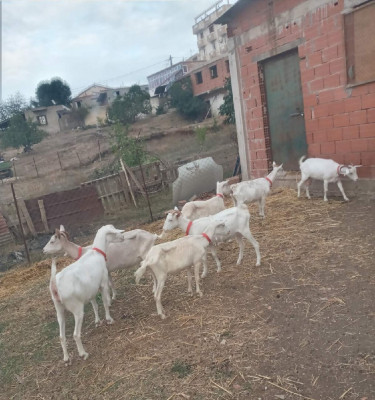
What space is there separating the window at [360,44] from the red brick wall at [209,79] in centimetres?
3350

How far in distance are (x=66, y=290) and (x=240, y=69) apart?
762 centimetres

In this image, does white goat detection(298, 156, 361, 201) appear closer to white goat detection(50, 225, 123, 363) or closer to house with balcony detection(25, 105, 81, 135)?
white goat detection(50, 225, 123, 363)

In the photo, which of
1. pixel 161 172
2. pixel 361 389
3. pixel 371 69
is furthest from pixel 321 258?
pixel 161 172

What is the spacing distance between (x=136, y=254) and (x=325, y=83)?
17.0 feet

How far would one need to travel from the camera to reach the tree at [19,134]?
37.1 meters

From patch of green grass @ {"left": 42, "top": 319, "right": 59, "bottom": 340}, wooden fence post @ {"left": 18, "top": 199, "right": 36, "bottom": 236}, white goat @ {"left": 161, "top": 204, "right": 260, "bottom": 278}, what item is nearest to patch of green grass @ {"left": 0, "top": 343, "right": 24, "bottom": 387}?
patch of green grass @ {"left": 42, "top": 319, "right": 59, "bottom": 340}

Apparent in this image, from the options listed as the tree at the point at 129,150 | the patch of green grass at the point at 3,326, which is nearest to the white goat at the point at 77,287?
the patch of green grass at the point at 3,326

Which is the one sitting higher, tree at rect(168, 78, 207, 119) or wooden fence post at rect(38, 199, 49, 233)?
tree at rect(168, 78, 207, 119)

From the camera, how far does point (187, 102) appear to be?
140ft

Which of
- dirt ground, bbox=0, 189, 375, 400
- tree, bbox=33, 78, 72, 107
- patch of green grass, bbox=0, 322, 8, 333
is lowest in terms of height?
patch of green grass, bbox=0, 322, 8, 333

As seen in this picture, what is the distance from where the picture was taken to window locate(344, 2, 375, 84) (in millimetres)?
6430

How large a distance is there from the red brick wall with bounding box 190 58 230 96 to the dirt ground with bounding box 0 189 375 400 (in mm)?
36547

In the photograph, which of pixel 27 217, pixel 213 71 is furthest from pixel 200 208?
pixel 213 71

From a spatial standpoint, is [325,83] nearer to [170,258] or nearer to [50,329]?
[170,258]
